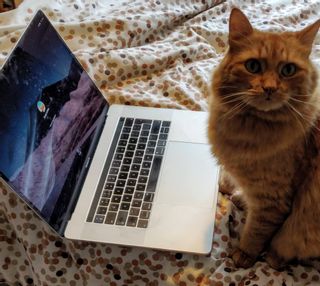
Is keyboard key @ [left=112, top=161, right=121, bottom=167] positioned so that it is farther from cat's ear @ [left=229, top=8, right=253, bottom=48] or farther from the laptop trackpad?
cat's ear @ [left=229, top=8, right=253, bottom=48]

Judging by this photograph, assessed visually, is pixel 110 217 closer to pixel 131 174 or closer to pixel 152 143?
pixel 131 174

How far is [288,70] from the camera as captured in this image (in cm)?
89

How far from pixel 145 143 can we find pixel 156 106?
0.17 meters

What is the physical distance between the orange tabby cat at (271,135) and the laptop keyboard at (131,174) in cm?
21

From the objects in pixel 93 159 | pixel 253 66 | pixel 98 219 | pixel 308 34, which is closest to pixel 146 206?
pixel 98 219

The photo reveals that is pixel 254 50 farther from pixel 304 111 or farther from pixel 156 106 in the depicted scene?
pixel 156 106

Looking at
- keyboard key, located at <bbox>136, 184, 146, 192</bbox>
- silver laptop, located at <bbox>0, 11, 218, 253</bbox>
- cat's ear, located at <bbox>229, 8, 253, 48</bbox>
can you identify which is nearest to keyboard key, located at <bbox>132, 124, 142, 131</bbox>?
silver laptop, located at <bbox>0, 11, 218, 253</bbox>

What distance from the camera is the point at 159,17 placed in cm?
152

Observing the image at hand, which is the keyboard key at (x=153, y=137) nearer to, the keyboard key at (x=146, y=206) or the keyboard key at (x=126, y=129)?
the keyboard key at (x=126, y=129)

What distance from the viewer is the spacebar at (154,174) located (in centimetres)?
111

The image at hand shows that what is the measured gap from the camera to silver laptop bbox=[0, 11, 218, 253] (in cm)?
95

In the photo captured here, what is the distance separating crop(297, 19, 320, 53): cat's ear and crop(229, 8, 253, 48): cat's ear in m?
0.11

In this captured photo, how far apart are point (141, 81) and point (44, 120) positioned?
48cm

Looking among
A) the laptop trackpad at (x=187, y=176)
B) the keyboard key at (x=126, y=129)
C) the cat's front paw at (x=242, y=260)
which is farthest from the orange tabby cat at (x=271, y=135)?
the keyboard key at (x=126, y=129)
